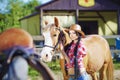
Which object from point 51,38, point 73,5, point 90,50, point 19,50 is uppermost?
point 73,5

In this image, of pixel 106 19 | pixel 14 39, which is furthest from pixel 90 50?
pixel 106 19

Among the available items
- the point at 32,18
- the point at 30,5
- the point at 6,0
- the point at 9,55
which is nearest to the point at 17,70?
the point at 9,55

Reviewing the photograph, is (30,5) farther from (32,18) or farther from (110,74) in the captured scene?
(110,74)

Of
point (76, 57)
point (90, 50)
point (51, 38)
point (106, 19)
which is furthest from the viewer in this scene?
point (106, 19)

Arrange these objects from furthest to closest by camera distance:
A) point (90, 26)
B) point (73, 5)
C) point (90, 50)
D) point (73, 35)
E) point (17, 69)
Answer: point (90, 26) < point (73, 5) < point (90, 50) < point (73, 35) < point (17, 69)

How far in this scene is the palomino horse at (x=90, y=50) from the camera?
4.98 m

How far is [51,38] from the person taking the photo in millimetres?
5012

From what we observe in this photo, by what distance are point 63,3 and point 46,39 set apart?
52.3 feet

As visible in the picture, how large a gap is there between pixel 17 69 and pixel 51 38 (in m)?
3.86

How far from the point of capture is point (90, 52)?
617 centimetres

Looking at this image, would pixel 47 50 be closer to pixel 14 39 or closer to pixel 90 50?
pixel 90 50

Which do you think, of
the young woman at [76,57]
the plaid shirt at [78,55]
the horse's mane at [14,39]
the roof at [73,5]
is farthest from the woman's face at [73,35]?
the roof at [73,5]

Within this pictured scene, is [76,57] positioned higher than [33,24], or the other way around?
[33,24]

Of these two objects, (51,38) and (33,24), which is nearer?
(51,38)
